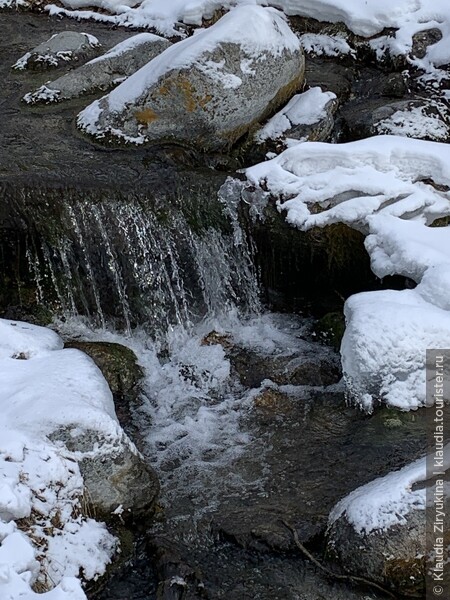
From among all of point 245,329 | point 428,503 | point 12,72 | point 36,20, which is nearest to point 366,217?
point 245,329

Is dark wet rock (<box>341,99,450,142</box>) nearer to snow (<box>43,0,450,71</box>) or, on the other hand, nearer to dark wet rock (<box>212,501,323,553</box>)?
snow (<box>43,0,450,71</box>)

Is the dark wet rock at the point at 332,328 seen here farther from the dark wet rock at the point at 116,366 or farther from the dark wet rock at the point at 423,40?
the dark wet rock at the point at 423,40

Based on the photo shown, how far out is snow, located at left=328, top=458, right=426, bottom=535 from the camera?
4410mm

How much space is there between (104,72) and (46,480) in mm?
5941

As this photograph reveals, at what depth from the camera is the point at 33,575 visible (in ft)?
13.0

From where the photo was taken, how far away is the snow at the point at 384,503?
441 centimetres

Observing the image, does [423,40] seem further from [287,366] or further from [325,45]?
[287,366]

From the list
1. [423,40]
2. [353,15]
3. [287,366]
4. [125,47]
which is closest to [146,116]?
[125,47]

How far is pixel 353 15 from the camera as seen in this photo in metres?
10.1

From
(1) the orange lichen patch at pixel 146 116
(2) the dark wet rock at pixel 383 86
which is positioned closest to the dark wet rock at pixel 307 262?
(1) the orange lichen patch at pixel 146 116

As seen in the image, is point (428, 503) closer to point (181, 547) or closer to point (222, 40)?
point (181, 547)

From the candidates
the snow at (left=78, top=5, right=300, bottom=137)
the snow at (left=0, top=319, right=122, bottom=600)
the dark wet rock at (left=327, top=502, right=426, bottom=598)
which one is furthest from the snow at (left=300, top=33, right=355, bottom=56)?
the dark wet rock at (left=327, top=502, right=426, bottom=598)

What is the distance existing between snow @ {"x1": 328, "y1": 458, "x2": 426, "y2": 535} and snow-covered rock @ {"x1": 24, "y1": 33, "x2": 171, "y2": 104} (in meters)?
5.96

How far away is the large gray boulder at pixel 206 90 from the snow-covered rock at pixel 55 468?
3287mm
